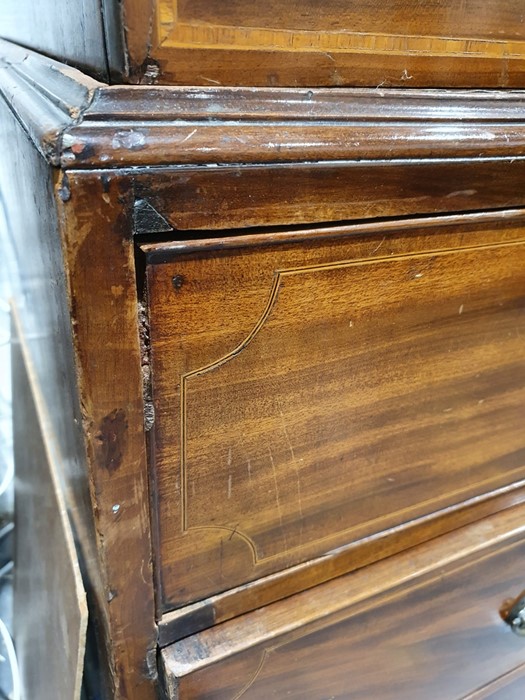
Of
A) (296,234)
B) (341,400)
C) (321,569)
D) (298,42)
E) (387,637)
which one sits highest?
(298,42)

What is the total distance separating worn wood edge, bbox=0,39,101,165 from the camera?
273 mm

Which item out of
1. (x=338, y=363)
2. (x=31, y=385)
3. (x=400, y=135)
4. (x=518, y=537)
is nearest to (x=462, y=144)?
(x=400, y=135)

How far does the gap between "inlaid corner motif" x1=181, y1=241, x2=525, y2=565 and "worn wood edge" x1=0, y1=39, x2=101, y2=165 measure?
0.47 feet

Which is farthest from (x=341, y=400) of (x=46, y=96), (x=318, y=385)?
(x=46, y=96)

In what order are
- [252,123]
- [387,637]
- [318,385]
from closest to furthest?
[252,123] < [318,385] < [387,637]

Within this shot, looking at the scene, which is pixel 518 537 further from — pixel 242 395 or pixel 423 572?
pixel 242 395

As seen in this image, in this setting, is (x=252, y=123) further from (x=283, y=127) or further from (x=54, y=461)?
Result: (x=54, y=461)

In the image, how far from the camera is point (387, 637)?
0.56 m

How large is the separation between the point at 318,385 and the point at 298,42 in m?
0.22

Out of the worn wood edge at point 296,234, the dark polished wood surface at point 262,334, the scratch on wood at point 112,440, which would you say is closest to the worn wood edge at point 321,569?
the dark polished wood surface at point 262,334

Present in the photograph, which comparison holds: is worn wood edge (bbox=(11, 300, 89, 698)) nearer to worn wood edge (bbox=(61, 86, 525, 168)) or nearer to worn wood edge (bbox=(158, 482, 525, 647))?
worn wood edge (bbox=(158, 482, 525, 647))

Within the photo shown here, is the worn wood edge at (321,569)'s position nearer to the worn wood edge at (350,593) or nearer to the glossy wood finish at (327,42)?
the worn wood edge at (350,593)

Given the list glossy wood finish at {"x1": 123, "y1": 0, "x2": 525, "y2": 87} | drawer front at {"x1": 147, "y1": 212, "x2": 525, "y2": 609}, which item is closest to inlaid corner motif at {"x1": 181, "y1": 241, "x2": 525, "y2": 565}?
drawer front at {"x1": 147, "y1": 212, "x2": 525, "y2": 609}

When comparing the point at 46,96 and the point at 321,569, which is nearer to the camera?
the point at 46,96
